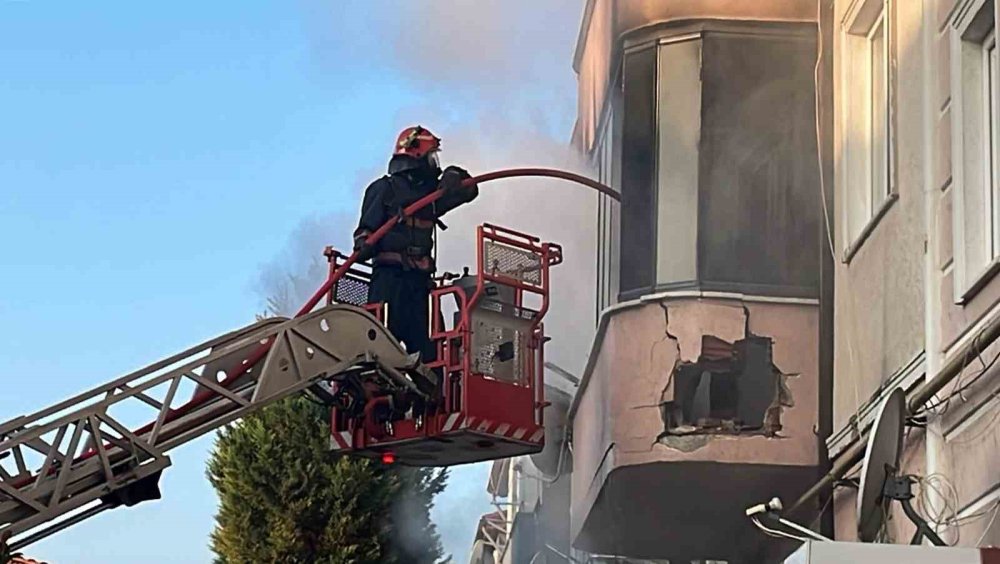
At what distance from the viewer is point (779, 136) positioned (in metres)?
11.4

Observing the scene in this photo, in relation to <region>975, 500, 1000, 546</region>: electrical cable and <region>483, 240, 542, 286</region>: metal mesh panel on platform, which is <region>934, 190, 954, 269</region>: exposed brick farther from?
<region>483, 240, 542, 286</region>: metal mesh panel on platform

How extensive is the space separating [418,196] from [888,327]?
355 centimetres

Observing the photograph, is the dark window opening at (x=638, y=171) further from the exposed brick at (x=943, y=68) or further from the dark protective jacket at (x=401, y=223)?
the exposed brick at (x=943, y=68)

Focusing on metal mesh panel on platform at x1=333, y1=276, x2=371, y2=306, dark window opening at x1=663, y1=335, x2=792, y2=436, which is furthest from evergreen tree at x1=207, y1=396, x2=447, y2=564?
dark window opening at x1=663, y1=335, x2=792, y2=436

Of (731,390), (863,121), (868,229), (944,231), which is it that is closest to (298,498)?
(731,390)

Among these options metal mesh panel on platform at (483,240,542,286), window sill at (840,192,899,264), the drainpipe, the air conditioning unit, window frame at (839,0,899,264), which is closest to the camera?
the air conditioning unit

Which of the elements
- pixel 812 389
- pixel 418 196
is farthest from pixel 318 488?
pixel 812 389

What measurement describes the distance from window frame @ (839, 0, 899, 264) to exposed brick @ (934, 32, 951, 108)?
1204 millimetres

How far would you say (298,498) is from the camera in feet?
56.4

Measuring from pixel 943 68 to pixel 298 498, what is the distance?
10207mm

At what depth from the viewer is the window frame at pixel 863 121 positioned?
1016 cm

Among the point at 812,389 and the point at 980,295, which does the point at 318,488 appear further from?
the point at 980,295

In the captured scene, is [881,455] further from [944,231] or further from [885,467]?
[944,231]

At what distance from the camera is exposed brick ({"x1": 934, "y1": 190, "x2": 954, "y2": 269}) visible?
838 centimetres
